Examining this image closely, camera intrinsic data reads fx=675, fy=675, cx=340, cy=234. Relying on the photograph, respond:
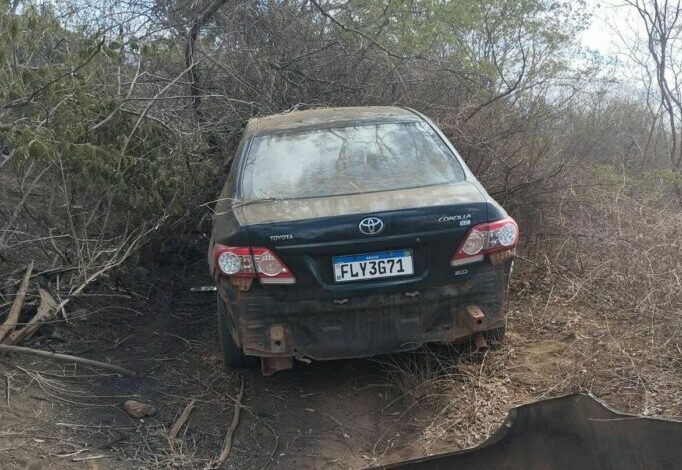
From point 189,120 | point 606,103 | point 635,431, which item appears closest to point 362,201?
point 635,431

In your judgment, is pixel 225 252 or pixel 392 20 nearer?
pixel 225 252

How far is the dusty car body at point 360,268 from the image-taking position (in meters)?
3.63

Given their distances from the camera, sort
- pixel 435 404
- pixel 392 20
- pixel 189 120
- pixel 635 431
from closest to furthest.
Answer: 1. pixel 635 431
2. pixel 435 404
3. pixel 189 120
4. pixel 392 20

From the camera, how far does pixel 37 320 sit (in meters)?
4.64

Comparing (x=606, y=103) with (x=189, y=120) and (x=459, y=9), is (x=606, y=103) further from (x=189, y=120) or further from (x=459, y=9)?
(x=189, y=120)

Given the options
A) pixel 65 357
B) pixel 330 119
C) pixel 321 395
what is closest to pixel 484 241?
pixel 321 395

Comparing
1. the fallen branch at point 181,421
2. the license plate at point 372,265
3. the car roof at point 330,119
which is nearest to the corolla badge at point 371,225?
the license plate at point 372,265

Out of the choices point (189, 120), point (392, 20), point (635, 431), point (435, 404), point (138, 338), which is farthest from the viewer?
point (392, 20)

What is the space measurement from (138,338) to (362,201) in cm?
248

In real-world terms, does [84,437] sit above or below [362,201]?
below

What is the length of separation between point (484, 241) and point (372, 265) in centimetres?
64

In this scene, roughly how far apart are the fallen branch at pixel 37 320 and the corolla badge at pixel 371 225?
240 centimetres

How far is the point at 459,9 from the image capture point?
10953 millimetres

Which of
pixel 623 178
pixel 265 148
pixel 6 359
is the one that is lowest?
pixel 6 359
